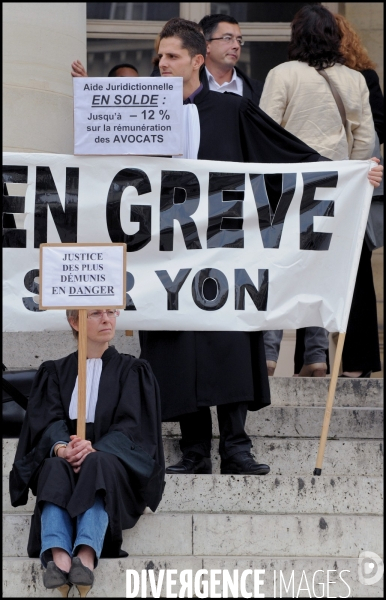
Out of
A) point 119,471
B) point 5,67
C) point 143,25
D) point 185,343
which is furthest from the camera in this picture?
point 143,25

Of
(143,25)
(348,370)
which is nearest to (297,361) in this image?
(348,370)

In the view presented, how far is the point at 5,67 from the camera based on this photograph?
877cm

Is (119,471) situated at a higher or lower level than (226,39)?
lower

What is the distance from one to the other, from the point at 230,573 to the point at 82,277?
5.01 feet

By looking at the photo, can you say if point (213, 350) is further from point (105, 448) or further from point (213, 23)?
point (213, 23)

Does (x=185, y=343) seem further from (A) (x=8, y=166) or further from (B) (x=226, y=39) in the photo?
(B) (x=226, y=39)

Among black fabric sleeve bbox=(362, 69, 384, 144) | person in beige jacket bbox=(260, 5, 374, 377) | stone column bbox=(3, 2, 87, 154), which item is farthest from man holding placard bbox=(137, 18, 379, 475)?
stone column bbox=(3, 2, 87, 154)

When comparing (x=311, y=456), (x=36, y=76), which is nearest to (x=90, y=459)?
(x=311, y=456)

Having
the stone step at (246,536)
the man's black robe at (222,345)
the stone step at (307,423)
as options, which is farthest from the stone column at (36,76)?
the stone step at (246,536)

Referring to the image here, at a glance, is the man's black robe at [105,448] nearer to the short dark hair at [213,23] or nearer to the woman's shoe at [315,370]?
the woman's shoe at [315,370]

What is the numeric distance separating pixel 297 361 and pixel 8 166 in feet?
8.32

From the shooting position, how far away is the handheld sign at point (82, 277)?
5.97 m

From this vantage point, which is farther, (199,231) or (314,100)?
(314,100)

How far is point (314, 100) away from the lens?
8109mm
